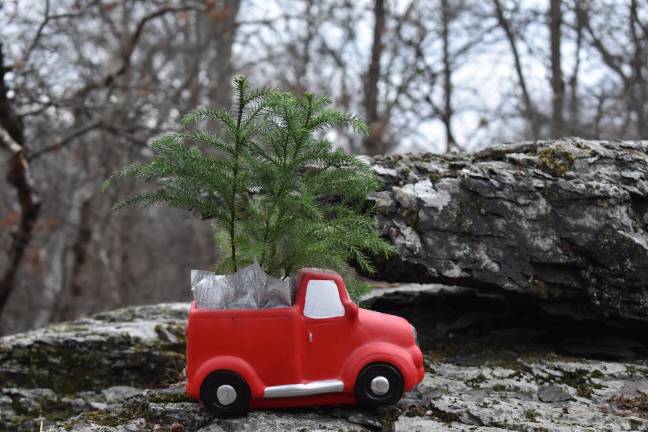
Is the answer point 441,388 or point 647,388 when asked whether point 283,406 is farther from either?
point 647,388

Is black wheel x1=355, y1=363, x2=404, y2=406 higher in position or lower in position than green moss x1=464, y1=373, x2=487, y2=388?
higher

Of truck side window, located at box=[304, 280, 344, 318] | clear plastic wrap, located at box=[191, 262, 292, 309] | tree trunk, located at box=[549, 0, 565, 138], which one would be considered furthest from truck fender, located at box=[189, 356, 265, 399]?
tree trunk, located at box=[549, 0, 565, 138]

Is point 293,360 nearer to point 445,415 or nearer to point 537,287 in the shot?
point 445,415

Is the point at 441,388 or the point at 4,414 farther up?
the point at 441,388

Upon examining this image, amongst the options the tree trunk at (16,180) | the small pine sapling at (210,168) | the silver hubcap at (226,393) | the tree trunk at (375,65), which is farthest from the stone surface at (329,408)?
the tree trunk at (375,65)

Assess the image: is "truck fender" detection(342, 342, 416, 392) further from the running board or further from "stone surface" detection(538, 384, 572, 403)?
"stone surface" detection(538, 384, 572, 403)

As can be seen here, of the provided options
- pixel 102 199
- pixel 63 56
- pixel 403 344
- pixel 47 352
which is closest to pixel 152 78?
pixel 63 56
